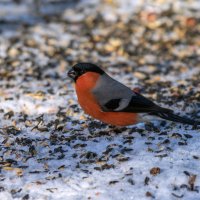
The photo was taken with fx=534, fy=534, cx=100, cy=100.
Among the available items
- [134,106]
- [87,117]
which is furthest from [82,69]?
[87,117]

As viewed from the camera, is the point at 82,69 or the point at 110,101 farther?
the point at 82,69

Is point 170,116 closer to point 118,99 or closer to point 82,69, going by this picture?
point 118,99

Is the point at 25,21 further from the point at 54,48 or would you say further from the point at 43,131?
the point at 43,131

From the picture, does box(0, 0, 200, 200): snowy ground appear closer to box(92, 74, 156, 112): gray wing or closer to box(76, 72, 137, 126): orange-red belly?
box(76, 72, 137, 126): orange-red belly

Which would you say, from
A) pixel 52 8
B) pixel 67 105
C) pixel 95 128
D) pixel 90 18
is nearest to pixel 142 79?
pixel 67 105

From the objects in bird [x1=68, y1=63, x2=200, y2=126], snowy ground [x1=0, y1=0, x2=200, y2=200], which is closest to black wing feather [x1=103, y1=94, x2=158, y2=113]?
bird [x1=68, y1=63, x2=200, y2=126]

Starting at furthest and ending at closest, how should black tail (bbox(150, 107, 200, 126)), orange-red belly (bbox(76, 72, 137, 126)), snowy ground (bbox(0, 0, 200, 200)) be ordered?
orange-red belly (bbox(76, 72, 137, 126)), black tail (bbox(150, 107, 200, 126)), snowy ground (bbox(0, 0, 200, 200))

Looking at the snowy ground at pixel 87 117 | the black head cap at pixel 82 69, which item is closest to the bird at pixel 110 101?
the black head cap at pixel 82 69
